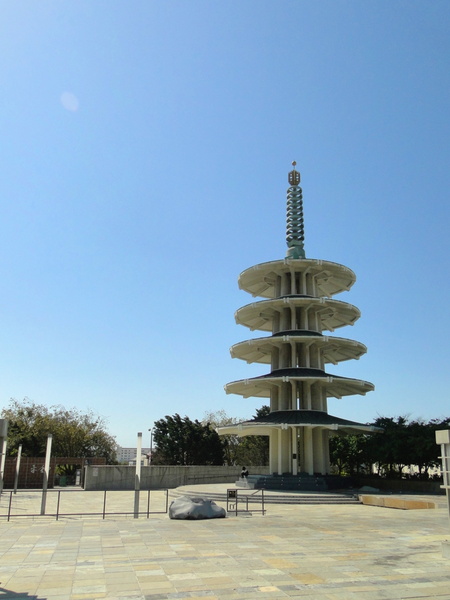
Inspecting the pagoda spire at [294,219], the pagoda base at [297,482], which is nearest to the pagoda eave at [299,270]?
the pagoda spire at [294,219]

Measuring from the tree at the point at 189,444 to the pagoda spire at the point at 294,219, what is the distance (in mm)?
26438

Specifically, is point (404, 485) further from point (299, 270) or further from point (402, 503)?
point (299, 270)

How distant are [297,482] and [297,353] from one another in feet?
32.8

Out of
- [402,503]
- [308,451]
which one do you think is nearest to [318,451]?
[308,451]

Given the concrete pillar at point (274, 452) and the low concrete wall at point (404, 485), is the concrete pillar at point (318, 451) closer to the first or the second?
the concrete pillar at point (274, 452)

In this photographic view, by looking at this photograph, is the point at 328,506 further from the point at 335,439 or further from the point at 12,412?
the point at 12,412

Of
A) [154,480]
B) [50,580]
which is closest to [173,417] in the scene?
[154,480]

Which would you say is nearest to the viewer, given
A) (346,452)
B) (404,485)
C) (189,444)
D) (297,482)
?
(297,482)

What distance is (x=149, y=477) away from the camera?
4288cm

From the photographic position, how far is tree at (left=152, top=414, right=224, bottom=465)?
2296 inches

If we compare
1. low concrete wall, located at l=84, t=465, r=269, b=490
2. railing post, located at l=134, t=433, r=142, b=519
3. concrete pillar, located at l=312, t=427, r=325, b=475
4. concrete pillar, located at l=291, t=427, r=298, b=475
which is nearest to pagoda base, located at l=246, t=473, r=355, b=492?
concrete pillar, located at l=291, t=427, r=298, b=475

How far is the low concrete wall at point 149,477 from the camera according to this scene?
40438 millimetres

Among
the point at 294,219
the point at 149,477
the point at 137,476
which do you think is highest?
the point at 294,219

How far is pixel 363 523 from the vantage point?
727 inches
